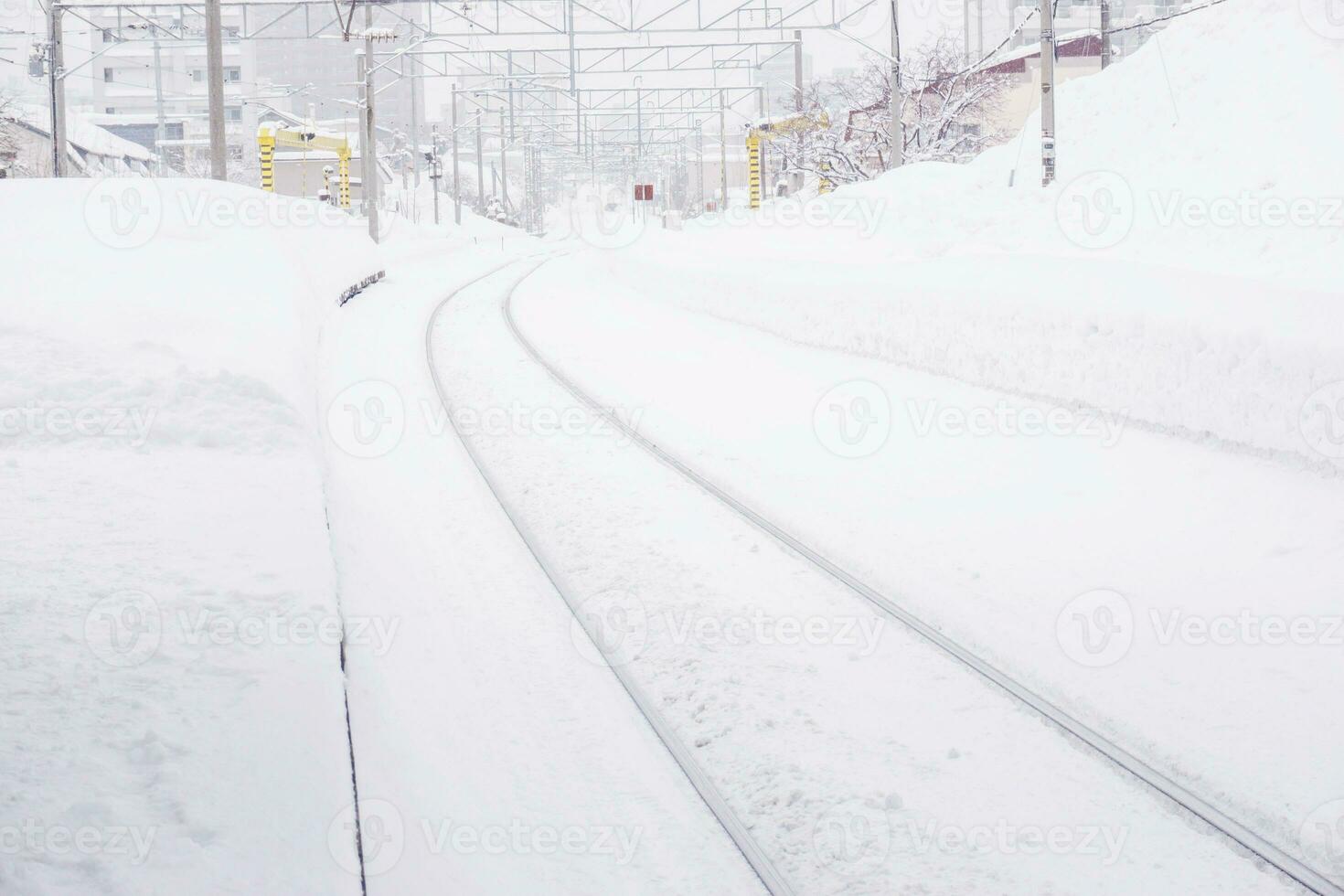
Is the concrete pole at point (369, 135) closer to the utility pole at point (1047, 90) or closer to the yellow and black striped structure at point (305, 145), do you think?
the yellow and black striped structure at point (305, 145)

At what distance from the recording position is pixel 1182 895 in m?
4.10

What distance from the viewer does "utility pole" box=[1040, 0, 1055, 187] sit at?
2031 cm

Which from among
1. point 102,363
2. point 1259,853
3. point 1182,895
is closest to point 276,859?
point 1182,895

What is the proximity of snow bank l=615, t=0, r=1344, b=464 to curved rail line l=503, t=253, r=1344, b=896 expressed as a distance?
3.51 metres

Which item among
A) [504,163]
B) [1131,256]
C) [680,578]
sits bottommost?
[680,578]

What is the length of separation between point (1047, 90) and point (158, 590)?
17429mm

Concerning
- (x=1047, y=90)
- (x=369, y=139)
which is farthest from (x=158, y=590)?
(x=369, y=139)

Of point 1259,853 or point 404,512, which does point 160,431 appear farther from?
point 1259,853

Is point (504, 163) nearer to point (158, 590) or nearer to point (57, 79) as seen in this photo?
point (57, 79)

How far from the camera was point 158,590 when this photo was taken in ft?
20.8

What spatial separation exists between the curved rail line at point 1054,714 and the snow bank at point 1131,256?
3.51 metres

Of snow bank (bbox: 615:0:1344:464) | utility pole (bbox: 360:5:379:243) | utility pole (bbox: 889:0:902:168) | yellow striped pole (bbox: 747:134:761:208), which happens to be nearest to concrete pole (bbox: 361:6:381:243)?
utility pole (bbox: 360:5:379:243)

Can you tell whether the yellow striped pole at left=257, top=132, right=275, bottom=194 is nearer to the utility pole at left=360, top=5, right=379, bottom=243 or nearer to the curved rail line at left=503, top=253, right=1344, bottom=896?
the utility pole at left=360, top=5, right=379, bottom=243

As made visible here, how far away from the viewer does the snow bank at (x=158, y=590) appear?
161 inches
